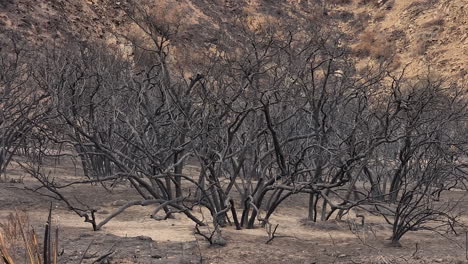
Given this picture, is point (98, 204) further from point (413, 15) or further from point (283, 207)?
point (413, 15)

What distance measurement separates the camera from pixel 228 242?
6.59 metres

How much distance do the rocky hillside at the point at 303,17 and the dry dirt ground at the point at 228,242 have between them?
67.8 feet

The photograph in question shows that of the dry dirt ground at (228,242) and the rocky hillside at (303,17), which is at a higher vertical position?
the rocky hillside at (303,17)

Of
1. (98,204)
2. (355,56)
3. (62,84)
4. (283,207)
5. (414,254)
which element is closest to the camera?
(414,254)

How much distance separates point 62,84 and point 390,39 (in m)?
32.6

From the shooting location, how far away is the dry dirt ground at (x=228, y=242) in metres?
5.87

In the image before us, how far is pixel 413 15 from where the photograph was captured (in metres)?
40.3

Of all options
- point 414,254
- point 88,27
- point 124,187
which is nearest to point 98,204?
point 124,187

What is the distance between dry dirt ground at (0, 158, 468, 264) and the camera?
5871 millimetres

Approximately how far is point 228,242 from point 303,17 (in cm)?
3998

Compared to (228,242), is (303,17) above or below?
above

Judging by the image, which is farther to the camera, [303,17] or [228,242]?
[303,17]

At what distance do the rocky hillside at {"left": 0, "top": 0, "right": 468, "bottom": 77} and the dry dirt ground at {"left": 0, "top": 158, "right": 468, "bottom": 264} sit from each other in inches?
813

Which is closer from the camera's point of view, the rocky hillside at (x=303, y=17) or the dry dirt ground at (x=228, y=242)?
the dry dirt ground at (x=228, y=242)
